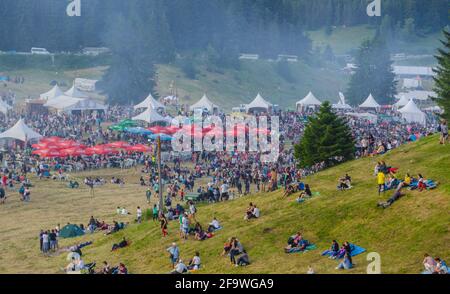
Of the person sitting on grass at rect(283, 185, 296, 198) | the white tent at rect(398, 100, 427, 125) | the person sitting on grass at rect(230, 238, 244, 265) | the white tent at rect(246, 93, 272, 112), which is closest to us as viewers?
the person sitting on grass at rect(230, 238, 244, 265)

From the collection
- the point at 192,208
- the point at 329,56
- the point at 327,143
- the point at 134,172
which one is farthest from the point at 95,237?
the point at 329,56

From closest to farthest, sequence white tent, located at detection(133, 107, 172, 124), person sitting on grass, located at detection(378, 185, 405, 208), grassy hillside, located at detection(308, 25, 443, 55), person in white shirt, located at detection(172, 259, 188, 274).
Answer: person in white shirt, located at detection(172, 259, 188, 274), person sitting on grass, located at detection(378, 185, 405, 208), white tent, located at detection(133, 107, 172, 124), grassy hillside, located at detection(308, 25, 443, 55)

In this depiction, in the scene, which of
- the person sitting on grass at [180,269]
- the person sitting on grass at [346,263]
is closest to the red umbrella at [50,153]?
the person sitting on grass at [180,269]

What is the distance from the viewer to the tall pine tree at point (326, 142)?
1602 inches

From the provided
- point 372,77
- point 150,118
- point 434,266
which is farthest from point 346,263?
point 372,77

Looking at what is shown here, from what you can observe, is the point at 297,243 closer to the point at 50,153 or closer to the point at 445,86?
the point at 445,86

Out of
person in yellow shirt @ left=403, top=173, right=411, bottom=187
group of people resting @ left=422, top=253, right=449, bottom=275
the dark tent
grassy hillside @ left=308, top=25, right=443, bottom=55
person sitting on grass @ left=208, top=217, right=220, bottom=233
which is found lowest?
grassy hillside @ left=308, top=25, right=443, bottom=55

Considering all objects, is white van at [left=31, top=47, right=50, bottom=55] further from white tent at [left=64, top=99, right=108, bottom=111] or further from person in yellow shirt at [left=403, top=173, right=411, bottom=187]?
person in yellow shirt at [left=403, top=173, right=411, bottom=187]

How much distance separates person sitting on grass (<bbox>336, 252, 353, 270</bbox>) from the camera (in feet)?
80.4

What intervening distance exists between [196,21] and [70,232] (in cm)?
9339

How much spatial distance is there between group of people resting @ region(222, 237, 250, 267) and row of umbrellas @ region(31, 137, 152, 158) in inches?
1056

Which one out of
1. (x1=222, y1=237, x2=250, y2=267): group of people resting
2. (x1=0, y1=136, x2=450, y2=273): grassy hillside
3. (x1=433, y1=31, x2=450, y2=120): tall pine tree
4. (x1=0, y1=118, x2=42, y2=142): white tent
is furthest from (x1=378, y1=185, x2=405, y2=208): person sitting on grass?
(x1=0, y1=118, x2=42, y2=142): white tent

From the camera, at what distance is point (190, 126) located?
60.5 m
